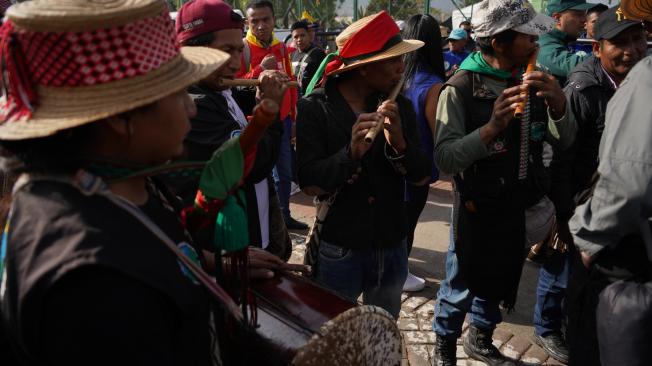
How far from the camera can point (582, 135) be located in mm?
3076

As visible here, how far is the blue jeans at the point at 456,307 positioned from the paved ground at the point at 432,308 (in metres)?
0.28

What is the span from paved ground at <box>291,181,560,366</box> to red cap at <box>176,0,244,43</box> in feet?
7.16

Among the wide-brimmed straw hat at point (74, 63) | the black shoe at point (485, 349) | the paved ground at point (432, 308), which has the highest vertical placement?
the wide-brimmed straw hat at point (74, 63)

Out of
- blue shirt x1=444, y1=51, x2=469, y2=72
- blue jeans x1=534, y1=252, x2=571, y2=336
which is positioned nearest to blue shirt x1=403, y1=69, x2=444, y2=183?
blue jeans x1=534, y1=252, x2=571, y2=336

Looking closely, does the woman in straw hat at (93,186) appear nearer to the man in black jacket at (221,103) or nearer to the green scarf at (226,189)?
the green scarf at (226,189)

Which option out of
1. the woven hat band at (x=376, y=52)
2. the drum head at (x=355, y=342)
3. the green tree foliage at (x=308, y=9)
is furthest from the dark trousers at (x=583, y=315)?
the green tree foliage at (x=308, y=9)

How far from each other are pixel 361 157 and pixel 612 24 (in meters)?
1.76

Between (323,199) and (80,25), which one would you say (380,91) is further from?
(80,25)

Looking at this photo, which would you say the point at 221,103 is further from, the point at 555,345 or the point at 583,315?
the point at 555,345

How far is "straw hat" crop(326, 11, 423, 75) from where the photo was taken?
250cm

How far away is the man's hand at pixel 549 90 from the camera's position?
2.60m

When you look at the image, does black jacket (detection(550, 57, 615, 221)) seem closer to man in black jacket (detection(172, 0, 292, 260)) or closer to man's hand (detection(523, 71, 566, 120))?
man's hand (detection(523, 71, 566, 120))

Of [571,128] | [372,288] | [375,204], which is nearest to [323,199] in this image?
[375,204]

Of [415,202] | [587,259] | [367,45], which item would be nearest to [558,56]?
[415,202]
